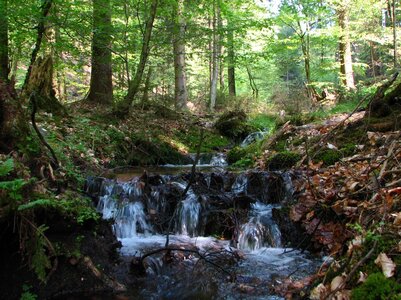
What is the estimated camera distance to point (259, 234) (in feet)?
18.0

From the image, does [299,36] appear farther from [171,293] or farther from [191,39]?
[171,293]

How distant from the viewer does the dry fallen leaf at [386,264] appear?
2.48 m

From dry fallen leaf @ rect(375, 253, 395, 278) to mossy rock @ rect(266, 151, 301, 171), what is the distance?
4.88 metres

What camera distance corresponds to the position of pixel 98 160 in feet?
28.5

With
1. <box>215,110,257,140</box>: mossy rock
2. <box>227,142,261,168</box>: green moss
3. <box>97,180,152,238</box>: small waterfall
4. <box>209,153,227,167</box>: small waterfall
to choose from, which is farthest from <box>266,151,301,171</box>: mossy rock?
<box>215,110,257,140</box>: mossy rock

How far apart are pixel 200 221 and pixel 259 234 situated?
990 millimetres

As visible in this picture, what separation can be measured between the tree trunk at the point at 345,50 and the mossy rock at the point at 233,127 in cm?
573

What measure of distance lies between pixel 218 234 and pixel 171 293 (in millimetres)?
1832

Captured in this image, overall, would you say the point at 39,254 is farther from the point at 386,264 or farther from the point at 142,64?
the point at 142,64

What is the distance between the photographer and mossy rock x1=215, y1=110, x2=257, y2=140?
13523 mm

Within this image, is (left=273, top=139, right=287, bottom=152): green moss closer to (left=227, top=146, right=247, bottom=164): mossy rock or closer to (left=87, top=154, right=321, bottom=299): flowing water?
(left=227, top=146, right=247, bottom=164): mossy rock

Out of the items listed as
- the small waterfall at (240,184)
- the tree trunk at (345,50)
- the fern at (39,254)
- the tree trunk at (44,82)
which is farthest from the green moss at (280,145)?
the tree trunk at (345,50)

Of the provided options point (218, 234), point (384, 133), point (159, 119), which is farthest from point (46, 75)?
point (384, 133)

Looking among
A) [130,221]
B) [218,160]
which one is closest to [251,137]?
[218,160]
